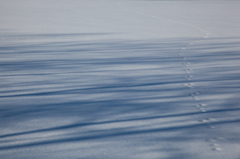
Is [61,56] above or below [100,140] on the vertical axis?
above

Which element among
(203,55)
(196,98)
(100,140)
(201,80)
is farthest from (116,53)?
(100,140)

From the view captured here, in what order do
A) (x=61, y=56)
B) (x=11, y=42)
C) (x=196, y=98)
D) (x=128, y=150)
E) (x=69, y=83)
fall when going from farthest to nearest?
(x=11, y=42) → (x=61, y=56) → (x=69, y=83) → (x=196, y=98) → (x=128, y=150)

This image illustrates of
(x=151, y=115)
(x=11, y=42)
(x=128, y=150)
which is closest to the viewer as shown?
(x=128, y=150)

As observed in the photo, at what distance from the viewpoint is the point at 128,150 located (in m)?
2.35

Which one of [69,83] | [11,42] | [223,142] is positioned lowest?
[223,142]

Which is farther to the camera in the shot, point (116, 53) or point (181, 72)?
point (116, 53)

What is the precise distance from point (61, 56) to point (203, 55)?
2114 mm

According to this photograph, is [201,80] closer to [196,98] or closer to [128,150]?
[196,98]

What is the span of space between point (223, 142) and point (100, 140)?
775 millimetres

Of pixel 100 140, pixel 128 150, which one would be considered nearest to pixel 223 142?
pixel 128 150

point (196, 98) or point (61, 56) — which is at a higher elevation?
point (61, 56)

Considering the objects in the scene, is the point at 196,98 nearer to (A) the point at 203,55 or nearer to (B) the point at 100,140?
(B) the point at 100,140

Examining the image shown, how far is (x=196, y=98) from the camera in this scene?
3.47 meters

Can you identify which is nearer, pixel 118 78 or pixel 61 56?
pixel 118 78
